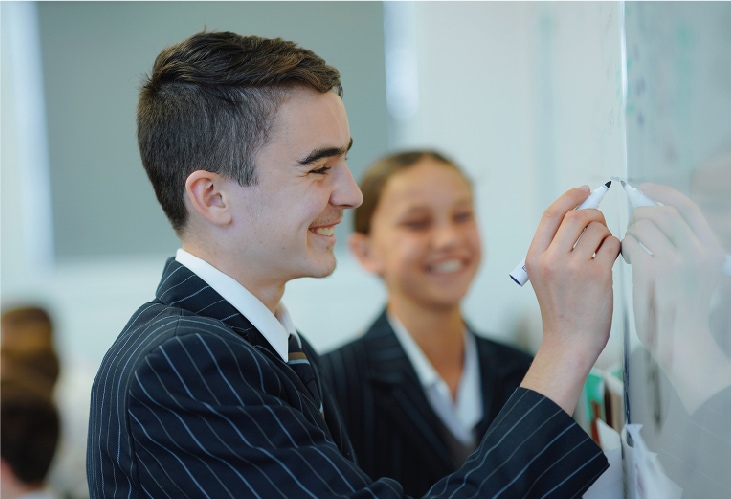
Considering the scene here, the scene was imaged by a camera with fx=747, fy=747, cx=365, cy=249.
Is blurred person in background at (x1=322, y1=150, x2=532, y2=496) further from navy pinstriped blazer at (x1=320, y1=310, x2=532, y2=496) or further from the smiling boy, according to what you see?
the smiling boy

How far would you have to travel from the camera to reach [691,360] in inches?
29.3

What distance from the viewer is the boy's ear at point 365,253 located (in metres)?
1.71

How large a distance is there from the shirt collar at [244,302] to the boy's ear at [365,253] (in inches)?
29.6

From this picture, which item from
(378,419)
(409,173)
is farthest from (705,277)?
(409,173)

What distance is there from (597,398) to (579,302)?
1.36 ft

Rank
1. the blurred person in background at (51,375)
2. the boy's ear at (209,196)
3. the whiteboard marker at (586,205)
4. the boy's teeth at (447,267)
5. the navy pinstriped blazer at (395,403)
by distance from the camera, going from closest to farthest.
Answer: the whiteboard marker at (586,205), the boy's ear at (209,196), the navy pinstriped blazer at (395,403), the boy's teeth at (447,267), the blurred person in background at (51,375)

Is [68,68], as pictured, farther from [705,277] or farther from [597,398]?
[705,277]

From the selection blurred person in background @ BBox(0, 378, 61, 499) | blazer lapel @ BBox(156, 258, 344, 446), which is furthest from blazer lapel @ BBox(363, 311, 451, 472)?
blurred person in background @ BBox(0, 378, 61, 499)

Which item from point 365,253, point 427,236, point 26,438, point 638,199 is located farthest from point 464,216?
point 26,438

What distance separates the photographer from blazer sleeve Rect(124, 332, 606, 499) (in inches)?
29.4

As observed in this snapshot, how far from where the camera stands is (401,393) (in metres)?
1.51

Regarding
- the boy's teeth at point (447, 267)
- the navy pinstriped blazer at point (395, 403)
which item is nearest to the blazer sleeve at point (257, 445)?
the navy pinstriped blazer at point (395, 403)

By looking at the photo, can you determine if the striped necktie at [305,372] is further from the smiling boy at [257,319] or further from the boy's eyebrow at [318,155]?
the boy's eyebrow at [318,155]

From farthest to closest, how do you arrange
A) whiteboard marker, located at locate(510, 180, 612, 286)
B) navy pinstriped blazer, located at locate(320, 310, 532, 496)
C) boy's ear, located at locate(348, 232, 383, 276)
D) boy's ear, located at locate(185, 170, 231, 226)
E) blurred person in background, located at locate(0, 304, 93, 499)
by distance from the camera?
blurred person in background, located at locate(0, 304, 93, 499) < boy's ear, located at locate(348, 232, 383, 276) < navy pinstriped blazer, located at locate(320, 310, 532, 496) < boy's ear, located at locate(185, 170, 231, 226) < whiteboard marker, located at locate(510, 180, 612, 286)
